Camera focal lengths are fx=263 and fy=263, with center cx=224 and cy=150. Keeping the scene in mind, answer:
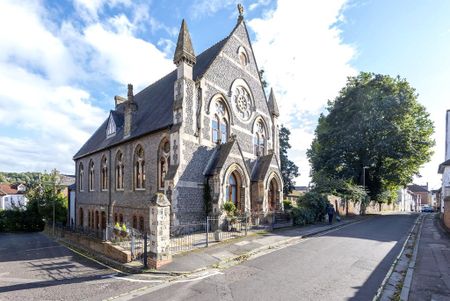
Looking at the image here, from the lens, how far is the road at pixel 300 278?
22.7 feet

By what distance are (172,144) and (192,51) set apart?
6276 millimetres

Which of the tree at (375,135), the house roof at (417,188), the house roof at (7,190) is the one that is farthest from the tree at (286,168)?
the house roof at (417,188)

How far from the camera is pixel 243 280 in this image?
8062mm

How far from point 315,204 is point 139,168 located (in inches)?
587

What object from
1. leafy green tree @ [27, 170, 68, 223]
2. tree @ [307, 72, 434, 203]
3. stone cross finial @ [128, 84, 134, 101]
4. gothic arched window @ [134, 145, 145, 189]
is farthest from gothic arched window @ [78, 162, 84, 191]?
tree @ [307, 72, 434, 203]

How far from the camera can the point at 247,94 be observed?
72.4 ft

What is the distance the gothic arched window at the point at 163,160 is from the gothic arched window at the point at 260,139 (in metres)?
8.30

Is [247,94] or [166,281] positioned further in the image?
[247,94]

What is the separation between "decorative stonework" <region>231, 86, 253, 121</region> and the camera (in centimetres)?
2070

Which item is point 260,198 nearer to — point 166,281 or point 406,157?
point 166,281

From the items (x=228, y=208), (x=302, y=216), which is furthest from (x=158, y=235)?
(x=302, y=216)

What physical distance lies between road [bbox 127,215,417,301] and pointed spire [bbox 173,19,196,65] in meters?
12.6

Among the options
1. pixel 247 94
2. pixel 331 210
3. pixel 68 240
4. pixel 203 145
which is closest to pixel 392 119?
pixel 331 210

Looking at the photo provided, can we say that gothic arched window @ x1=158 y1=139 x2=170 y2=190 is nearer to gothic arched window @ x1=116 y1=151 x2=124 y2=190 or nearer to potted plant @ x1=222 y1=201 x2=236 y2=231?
potted plant @ x1=222 y1=201 x2=236 y2=231
